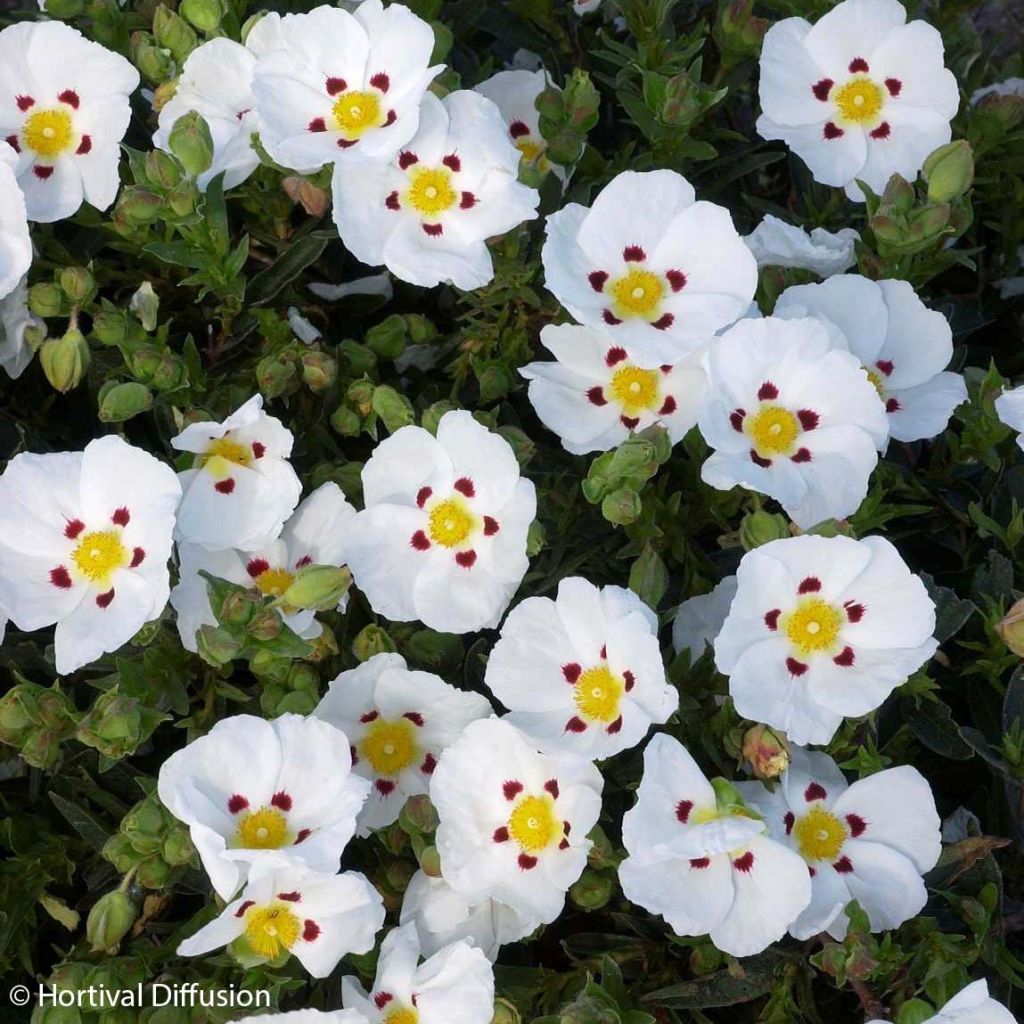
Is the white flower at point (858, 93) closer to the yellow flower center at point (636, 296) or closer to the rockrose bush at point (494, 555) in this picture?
the rockrose bush at point (494, 555)

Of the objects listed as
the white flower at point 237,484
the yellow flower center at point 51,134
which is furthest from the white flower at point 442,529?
the yellow flower center at point 51,134

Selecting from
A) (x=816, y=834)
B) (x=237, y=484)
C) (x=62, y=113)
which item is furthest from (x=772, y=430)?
(x=62, y=113)

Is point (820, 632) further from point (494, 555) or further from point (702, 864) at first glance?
point (494, 555)

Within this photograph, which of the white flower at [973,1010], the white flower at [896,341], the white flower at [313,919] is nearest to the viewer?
the white flower at [973,1010]

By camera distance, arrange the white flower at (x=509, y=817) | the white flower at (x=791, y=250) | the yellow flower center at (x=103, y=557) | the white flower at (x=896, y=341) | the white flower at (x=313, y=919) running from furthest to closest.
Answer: the white flower at (x=791, y=250)
the white flower at (x=896, y=341)
the yellow flower center at (x=103, y=557)
the white flower at (x=509, y=817)
the white flower at (x=313, y=919)

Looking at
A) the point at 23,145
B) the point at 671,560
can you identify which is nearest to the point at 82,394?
the point at 23,145

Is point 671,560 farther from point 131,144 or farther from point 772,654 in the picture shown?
point 131,144

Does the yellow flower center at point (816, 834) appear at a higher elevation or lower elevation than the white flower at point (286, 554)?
lower

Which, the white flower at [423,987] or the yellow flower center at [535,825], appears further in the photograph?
the yellow flower center at [535,825]
